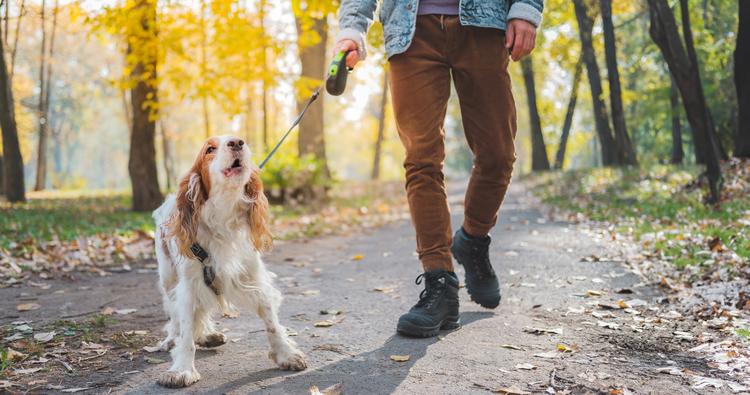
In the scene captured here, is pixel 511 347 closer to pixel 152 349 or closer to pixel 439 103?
pixel 439 103

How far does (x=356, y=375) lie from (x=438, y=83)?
161 cm

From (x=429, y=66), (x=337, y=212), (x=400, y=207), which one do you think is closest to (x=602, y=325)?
(x=429, y=66)

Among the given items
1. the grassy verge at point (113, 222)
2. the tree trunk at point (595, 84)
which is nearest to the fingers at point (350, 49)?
the grassy verge at point (113, 222)

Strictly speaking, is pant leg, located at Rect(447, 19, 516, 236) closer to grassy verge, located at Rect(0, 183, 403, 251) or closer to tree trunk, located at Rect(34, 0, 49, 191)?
grassy verge, located at Rect(0, 183, 403, 251)

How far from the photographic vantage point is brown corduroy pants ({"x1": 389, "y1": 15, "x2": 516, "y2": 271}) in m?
3.53

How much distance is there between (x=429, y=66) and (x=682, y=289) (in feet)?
8.57

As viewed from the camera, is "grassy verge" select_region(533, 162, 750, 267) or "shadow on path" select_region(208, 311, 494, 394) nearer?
"shadow on path" select_region(208, 311, 494, 394)

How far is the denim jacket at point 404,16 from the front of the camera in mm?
3477

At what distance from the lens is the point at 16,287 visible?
5.39m

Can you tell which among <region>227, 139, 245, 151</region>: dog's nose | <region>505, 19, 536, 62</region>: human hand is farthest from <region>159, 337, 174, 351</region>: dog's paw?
<region>505, 19, 536, 62</region>: human hand

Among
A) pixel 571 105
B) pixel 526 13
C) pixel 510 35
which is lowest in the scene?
pixel 510 35

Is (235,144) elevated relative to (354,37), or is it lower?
lower

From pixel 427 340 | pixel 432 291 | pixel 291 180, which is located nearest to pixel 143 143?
pixel 291 180

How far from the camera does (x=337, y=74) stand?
346cm
